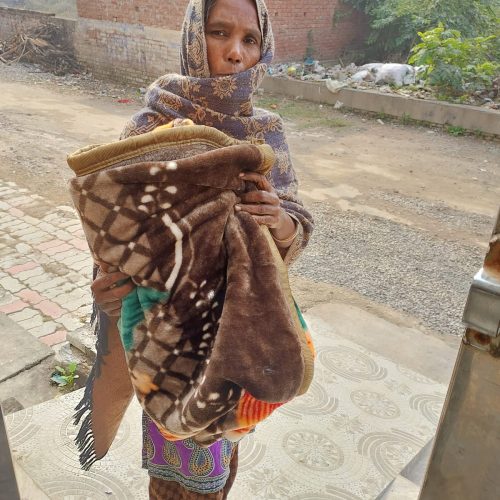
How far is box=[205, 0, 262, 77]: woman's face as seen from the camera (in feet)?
4.62

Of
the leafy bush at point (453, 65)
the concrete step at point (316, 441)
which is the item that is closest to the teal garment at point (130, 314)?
the concrete step at point (316, 441)

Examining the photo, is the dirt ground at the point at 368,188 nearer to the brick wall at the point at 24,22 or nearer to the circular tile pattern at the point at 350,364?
the circular tile pattern at the point at 350,364

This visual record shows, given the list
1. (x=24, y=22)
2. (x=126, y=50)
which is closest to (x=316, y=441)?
(x=126, y=50)

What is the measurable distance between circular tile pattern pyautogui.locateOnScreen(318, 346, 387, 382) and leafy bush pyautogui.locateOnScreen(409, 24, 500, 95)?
750 cm

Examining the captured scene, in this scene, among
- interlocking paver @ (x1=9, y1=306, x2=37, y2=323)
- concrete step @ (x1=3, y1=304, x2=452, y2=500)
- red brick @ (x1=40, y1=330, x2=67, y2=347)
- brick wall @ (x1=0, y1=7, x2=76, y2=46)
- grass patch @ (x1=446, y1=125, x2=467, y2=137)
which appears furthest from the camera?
brick wall @ (x1=0, y1=7, x2=76, y2=46)

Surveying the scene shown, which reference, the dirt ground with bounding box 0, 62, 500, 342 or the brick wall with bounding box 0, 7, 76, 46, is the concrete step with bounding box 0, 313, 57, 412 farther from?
the brick wall with bounding box 0, 7, 76, 46

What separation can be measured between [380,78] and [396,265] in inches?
264

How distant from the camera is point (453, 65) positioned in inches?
354

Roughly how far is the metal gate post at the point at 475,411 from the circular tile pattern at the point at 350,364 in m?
1.82

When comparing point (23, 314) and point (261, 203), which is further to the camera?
point (23, 314)

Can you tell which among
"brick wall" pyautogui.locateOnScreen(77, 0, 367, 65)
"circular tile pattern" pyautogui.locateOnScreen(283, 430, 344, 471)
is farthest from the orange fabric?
"brick wall" pyautogui.locateOnScreen(77, 0, 367, 65)

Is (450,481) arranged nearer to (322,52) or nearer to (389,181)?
(389,181)

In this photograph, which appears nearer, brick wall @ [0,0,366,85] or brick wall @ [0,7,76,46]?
brick wall @ [0,0,366,85]

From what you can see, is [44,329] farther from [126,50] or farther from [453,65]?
[126,50]
